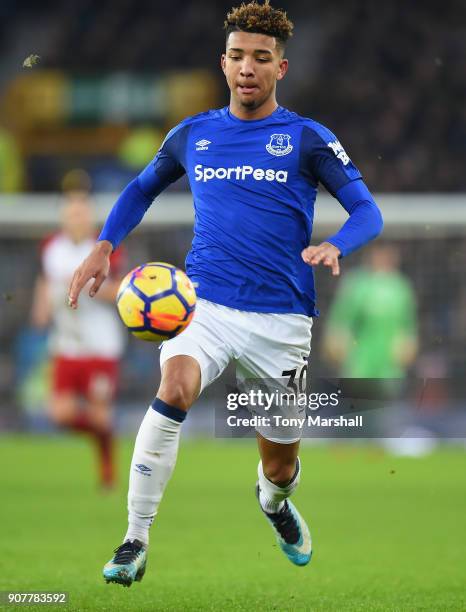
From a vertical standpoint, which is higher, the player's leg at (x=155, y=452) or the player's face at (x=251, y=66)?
the player's face at (x=251, y=66)

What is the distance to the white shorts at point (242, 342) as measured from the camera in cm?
523

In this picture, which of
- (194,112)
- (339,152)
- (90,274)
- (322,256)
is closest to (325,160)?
(339,152)

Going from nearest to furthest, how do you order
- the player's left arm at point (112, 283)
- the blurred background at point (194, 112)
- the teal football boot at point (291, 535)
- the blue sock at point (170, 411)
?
the blue sock at point (170, 411), the teal football boot at point (291, 535), the player's left arm at point (112, 283), the blurred background at point (194, 112)

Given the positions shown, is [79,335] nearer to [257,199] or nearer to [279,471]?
[279,471]

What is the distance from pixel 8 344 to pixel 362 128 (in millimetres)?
6672

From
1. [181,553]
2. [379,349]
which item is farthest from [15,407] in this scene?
[181,553]

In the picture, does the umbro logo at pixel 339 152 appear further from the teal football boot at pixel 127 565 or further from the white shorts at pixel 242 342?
the teal football boot at pixel 127 565

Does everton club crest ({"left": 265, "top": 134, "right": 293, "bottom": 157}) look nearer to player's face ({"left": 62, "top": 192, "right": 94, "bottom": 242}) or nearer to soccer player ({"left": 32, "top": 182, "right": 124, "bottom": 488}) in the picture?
soccer player ({"left": 32, "top": 182, "right": 124, "bottom": 488})

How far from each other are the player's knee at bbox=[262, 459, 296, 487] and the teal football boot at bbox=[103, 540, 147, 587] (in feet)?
3.59

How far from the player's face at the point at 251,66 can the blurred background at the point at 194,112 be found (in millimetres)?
8142

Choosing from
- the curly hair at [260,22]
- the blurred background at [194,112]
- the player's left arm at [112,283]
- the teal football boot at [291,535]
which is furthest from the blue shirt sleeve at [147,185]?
the blurred background at [194,112]

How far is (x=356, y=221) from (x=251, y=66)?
80cm

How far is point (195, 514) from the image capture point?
8.85m

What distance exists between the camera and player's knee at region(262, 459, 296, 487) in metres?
5.89
